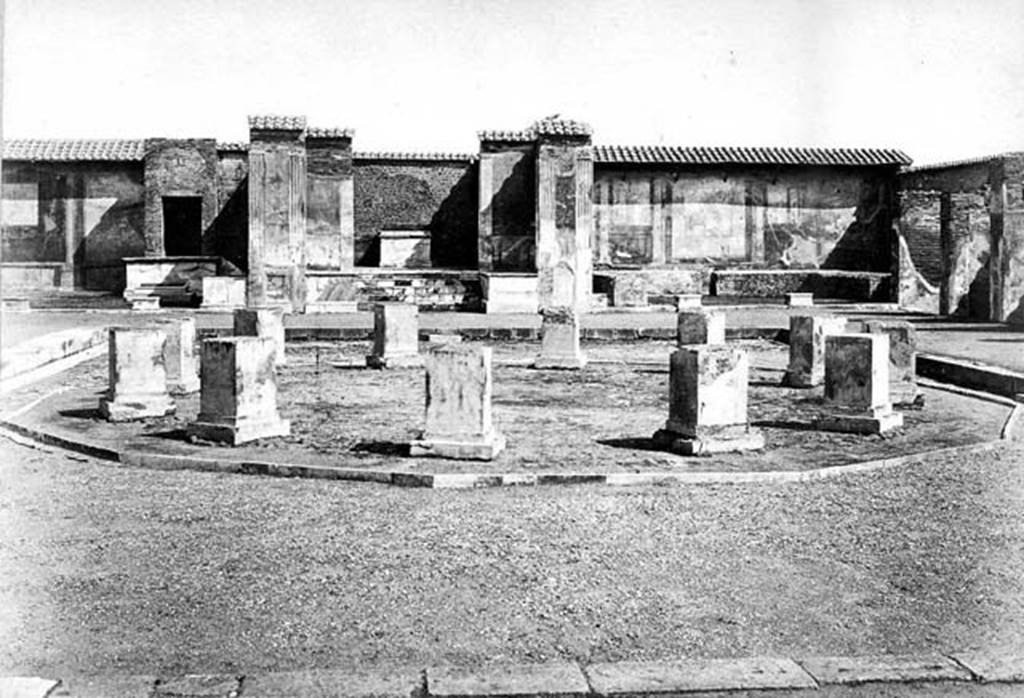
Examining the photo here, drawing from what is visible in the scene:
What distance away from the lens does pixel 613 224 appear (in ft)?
89.4

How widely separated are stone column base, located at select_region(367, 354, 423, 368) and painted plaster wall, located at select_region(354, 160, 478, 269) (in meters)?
14.4

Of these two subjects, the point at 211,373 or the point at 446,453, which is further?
the point at 211,373

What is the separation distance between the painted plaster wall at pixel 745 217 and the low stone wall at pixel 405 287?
18.9 ft

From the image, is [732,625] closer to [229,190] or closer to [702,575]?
[702,575]

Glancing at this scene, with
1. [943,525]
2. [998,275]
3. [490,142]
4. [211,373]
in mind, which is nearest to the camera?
[943,525]

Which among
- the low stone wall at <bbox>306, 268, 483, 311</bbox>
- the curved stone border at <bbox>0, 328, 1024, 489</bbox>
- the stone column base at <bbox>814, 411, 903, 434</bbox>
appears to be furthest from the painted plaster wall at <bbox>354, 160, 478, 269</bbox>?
the curved stone border at <bbox>0, 328, 1024, 489</bbox>

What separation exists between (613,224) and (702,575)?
2316 cm

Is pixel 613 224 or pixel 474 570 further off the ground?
pixel 613 224

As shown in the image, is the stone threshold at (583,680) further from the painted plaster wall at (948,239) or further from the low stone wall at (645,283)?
the low stone wall at (645,283)

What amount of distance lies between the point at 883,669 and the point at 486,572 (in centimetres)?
165

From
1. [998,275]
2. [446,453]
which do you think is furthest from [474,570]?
[998,275]

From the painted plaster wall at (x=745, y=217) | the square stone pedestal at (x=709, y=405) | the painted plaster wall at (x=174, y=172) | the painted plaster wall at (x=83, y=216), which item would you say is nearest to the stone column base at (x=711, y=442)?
the square stone pedestal at (x=709, y=405)

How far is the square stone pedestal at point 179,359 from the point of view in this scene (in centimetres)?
1015

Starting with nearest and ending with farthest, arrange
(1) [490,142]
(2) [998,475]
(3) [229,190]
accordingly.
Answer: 1. (2) [998,475]
2. (1) [490,142]
3. (3) [229,190]
